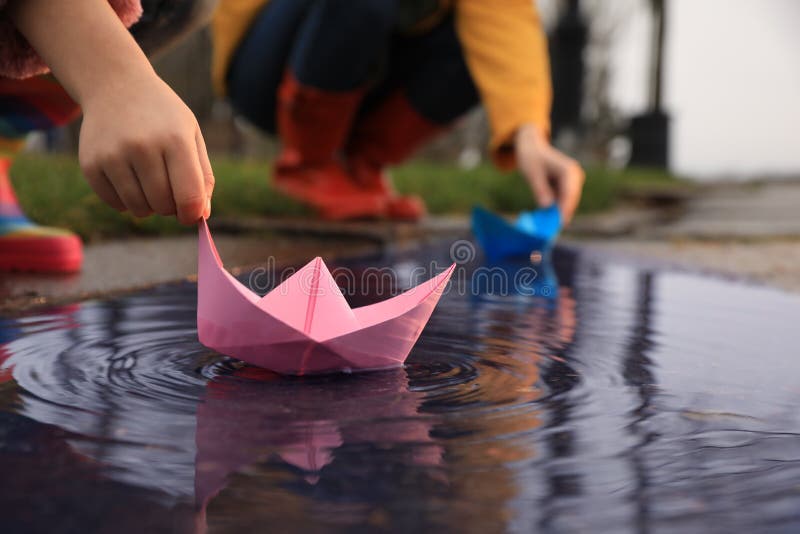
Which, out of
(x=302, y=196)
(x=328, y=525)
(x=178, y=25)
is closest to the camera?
(x=328, y=525)

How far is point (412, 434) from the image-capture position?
85 centimetres

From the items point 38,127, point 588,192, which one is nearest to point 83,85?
point 38,127

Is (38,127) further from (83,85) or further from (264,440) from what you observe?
(264,440)

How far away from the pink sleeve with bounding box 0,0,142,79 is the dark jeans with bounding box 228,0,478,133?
1.81m

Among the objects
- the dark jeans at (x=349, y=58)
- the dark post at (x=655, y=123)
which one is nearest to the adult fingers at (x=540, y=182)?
the dark jeans at (x=349, y=58)

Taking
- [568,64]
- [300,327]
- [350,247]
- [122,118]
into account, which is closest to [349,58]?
[350,247]

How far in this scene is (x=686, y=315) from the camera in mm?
1641

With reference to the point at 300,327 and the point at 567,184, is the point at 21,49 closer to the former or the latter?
the point at 300,327

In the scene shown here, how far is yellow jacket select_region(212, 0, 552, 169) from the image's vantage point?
2586mm

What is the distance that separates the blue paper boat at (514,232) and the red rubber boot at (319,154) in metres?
0.89

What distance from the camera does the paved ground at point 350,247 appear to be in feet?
5.83

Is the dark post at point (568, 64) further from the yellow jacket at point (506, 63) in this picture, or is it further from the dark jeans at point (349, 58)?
the yellow jacket at point (506, 63)

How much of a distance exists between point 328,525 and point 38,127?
1.50 meters

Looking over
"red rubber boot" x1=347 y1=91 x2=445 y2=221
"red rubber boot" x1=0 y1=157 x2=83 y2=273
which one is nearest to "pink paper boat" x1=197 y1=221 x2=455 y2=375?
"red rubber boot" x1=0 y1=157 x2=83 y2=273
